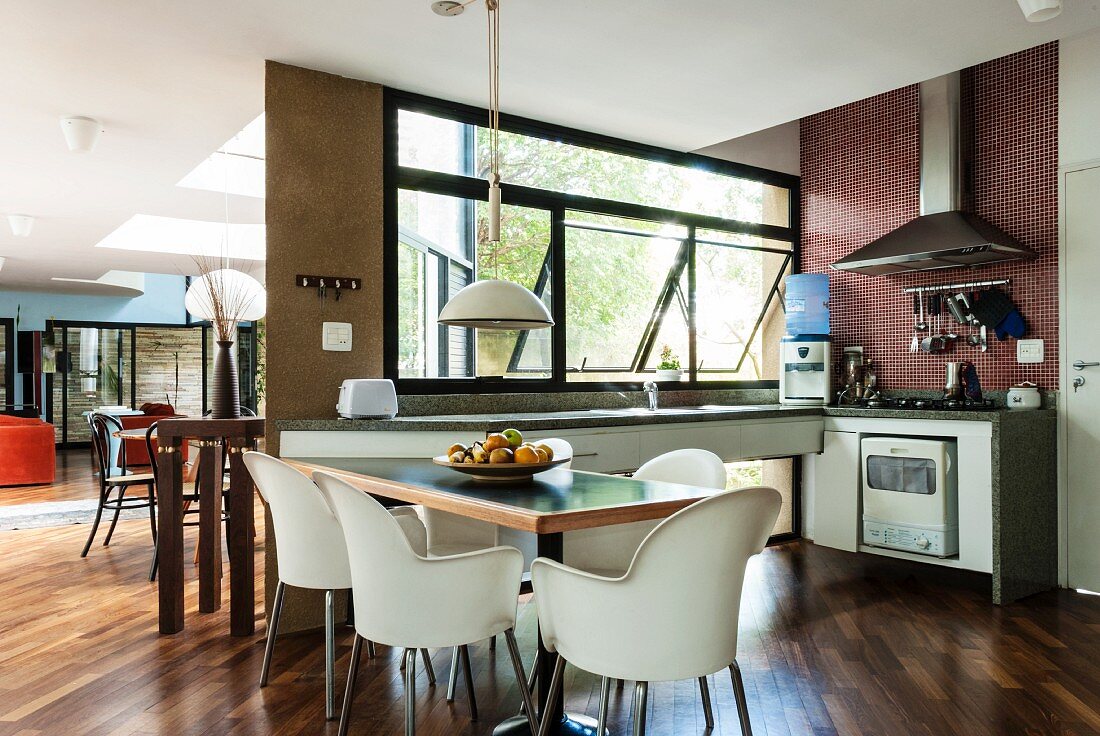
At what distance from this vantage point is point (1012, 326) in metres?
4.44

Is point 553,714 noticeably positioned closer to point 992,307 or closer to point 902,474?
point 902,474

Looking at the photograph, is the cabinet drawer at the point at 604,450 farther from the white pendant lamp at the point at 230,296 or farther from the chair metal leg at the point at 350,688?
the white pendant lamp at the point at 230,296

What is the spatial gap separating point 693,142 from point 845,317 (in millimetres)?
1561

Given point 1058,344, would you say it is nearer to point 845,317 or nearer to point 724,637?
point 845,317

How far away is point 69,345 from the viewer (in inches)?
482

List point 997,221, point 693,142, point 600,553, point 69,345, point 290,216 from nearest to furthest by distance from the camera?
point 600,553
point 290,216
point 997,221
point 693,142
point 69,345

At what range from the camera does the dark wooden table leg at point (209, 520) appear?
11.9 ft

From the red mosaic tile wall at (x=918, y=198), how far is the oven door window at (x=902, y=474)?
2.53ft

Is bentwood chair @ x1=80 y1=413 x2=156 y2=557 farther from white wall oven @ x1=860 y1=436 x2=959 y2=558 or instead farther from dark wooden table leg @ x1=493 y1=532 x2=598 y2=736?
white wall oven @ x1=860 y1=436 x2=959 y2=558

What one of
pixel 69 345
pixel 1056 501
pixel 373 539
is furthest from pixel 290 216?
pixel 69 345

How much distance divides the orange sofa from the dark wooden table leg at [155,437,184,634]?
19.2 ft

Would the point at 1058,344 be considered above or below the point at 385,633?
above

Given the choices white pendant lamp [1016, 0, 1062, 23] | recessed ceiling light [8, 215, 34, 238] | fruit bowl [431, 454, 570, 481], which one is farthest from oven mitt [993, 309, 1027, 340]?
recessed ceiling light [8, 215, 34, 238]

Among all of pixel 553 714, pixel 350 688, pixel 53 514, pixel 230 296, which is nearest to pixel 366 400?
pixel 350 688
